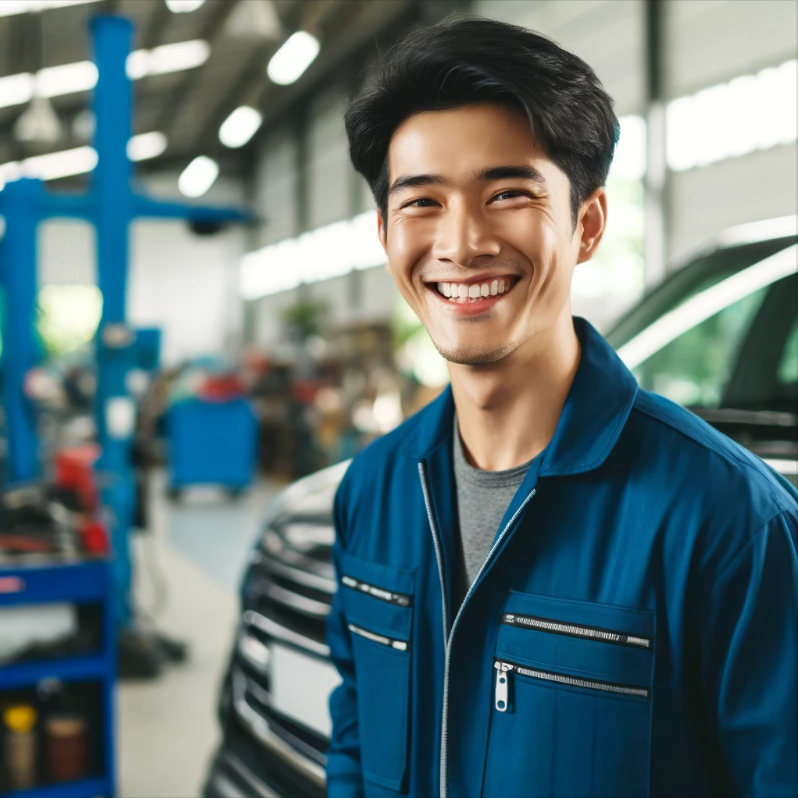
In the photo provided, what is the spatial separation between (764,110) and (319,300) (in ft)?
33.6

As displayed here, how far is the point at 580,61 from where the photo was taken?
39.6 inches

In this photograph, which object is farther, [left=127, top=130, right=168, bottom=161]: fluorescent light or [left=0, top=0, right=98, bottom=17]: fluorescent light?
[left=127, top=130, right=168, bottom=161]: fluorescent light

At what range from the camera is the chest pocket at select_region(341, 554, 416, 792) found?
113 cm

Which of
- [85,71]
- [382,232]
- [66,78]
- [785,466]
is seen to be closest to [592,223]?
[382,232]

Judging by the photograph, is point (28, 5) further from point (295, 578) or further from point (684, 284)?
point (295, 578)

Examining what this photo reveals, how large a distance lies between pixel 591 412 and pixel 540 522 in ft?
0.46

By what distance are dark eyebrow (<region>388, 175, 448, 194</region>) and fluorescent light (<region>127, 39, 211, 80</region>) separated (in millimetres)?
13149

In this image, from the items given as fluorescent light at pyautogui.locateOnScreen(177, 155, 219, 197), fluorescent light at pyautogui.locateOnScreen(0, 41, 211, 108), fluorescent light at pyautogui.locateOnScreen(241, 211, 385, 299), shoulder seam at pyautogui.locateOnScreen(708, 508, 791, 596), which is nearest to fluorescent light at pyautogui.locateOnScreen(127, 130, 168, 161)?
fluorescent light at pyautogui.locateOnScreen(177, 155, 219, 197)

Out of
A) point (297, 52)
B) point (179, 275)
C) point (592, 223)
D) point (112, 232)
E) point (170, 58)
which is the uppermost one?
point (170, 58)

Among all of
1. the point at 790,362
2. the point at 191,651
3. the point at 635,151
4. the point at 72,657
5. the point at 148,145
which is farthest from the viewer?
the point at 148,145

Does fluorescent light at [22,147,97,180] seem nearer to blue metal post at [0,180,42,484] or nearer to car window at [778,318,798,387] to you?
blue metal post at [0,180,42,484]

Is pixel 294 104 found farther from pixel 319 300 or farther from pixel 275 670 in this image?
pixel 275 670

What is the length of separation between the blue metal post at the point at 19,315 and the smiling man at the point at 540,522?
2.86m

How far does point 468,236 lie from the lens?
3.22 feet
